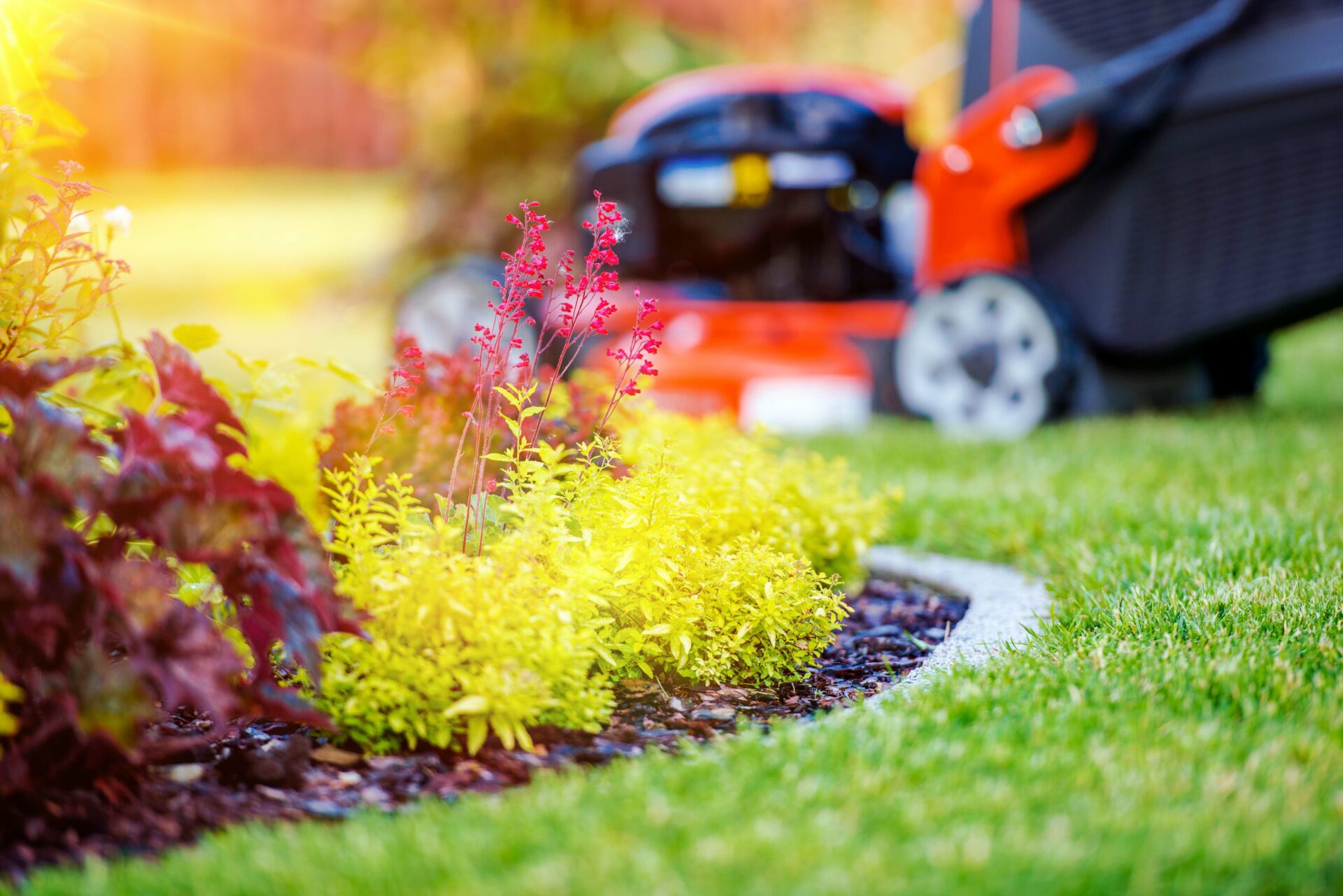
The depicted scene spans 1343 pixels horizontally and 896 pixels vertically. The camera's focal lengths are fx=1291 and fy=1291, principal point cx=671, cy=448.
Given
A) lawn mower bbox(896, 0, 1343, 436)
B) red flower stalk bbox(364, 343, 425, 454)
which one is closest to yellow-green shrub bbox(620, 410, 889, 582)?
red flower stalk bbox(364, 343, 425, 454)

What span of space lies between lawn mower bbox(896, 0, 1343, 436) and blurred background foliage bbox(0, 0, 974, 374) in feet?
17.4

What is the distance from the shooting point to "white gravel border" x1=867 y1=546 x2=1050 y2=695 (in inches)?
96.8

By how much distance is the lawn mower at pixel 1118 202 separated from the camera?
4465 mm

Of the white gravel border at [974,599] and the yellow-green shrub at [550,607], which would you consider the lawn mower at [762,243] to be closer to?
the white gravel border at [974,599]

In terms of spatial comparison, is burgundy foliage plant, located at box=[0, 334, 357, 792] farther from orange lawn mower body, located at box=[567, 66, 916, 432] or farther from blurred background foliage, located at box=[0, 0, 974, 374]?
blurred background foliage, located at box=[0, 0, 974, 374]

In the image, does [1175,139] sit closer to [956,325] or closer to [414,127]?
[956,325]

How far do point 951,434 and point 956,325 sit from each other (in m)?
0.43

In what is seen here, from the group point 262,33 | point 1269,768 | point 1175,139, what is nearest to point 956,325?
point 1175,139

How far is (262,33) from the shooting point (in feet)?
44.4

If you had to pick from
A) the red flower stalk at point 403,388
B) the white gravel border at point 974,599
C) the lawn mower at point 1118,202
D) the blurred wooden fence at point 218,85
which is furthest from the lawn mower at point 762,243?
the blurred wooden fence at point 218,85

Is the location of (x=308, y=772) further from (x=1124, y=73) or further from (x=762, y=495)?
(x=1124, y=73)

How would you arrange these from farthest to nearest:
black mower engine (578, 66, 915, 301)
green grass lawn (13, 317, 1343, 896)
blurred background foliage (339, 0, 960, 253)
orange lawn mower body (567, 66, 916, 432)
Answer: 1. blurred background foliage (339, 0, 960, 253)
2. black mower engine (578, 66, 915, 301)
3. orange lawn mower body (567, 66, 916, 432)
4. green grass lawn (13, 317, 1343, 896)

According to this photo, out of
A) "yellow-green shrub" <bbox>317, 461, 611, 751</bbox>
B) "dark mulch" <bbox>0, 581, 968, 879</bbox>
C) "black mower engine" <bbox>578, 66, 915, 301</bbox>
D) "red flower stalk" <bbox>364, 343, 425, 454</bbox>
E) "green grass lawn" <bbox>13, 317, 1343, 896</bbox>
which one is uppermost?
"black mower engine" <bbox>578, 66, 915, 301</bbox>

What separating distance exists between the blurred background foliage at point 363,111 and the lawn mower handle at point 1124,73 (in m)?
5.78
